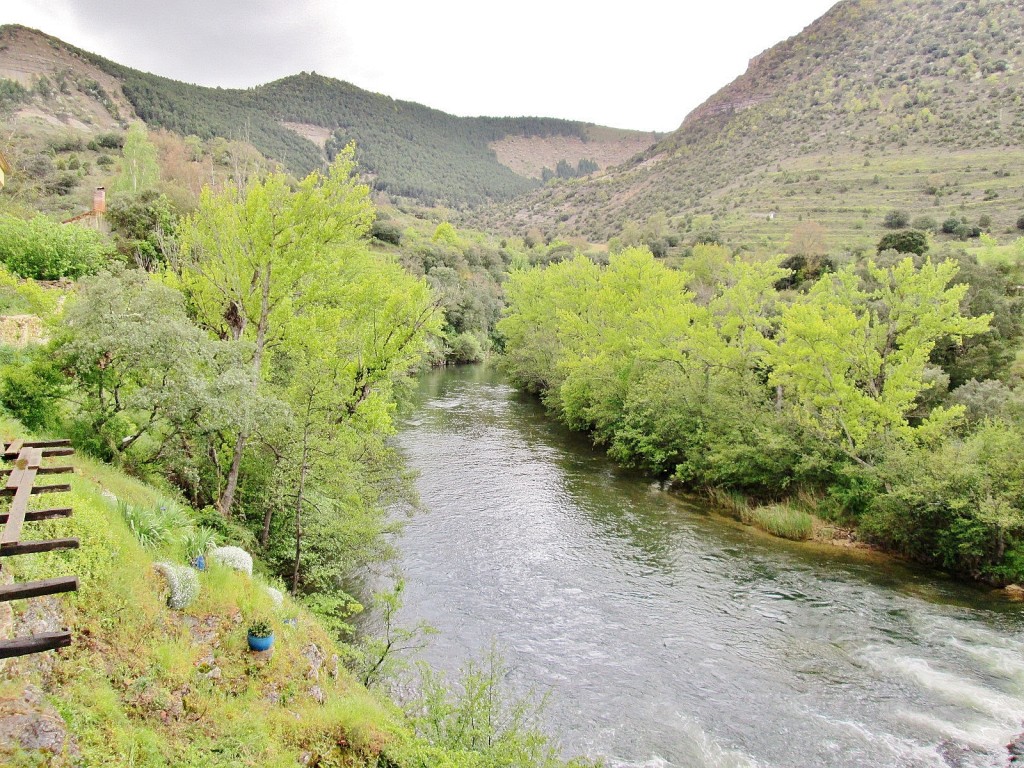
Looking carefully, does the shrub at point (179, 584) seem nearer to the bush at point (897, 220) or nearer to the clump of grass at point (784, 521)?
the clump of grass at point (784, 521)

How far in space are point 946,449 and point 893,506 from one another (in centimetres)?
229

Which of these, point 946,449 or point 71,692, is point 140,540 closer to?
point 71,692

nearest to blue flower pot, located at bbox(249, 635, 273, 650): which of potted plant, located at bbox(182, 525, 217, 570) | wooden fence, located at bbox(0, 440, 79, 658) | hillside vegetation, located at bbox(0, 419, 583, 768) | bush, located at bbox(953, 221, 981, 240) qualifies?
hillside vegetation, located at bbox(0, 419, 583, 768)

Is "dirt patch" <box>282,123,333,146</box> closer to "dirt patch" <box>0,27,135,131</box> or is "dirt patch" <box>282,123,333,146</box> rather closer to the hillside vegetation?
"dirt patch" <box>0,27,135,131</box>

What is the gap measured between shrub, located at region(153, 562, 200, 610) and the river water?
6096 mm

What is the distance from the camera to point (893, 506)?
17.9m

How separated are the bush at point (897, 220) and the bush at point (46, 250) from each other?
63168mm

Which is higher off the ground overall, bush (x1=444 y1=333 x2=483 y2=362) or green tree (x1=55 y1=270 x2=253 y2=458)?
green tree (x1=55 y1=270 x2=253 y2=458)

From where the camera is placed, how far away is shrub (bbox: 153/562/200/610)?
298 inches

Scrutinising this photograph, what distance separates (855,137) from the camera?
82438 mm

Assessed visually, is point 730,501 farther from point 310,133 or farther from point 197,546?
point 310,133

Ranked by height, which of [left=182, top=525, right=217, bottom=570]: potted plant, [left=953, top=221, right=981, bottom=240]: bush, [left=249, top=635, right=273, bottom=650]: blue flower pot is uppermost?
[left=953, top=221, right=981, bottom=240]: bush

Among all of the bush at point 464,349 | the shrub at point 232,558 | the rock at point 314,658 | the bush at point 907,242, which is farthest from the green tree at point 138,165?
the bush at point 907,242

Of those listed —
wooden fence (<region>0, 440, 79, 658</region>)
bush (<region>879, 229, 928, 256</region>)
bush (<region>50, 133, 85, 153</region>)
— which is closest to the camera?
wooden fence (<region>0, 440, 79, 658</region>)
